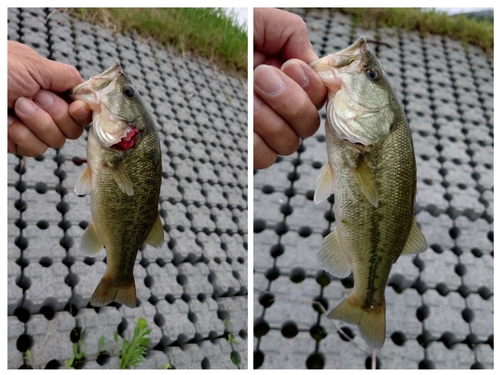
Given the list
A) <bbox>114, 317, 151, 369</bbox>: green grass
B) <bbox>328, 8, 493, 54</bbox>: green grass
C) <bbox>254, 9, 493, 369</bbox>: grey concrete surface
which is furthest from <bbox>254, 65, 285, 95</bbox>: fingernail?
<bbox>328, 8, 493, 54</bbox>: green grass

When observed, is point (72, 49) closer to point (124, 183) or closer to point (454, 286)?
point (124, 183)

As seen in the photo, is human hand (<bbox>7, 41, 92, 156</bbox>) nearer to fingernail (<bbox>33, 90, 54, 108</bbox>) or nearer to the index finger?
fingernail (<bbox>33, 90, 54, 108</bbox>)

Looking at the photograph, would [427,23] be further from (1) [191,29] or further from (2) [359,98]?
(2) [359,98]

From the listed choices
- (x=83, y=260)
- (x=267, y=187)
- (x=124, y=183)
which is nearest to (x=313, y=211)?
(x=267, y=187)

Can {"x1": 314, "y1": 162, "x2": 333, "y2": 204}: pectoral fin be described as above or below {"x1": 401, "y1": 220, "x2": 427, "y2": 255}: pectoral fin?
above

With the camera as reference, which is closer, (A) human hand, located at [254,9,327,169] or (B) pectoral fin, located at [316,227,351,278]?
(B) pectoral fin, located at [316,227,351,278]

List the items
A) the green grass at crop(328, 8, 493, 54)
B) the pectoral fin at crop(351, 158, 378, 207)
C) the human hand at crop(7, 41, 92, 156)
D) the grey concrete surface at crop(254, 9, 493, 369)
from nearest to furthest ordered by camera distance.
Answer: the pectoral fin at crop(351, 158, 378, 207), the human hand at crop(7, 41, 92, 156), the grey concrete surface at crop(254, 9, 493, 369), the green grass at crop(328, 8, 493, 54)

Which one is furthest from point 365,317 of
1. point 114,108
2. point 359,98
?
point 114,108

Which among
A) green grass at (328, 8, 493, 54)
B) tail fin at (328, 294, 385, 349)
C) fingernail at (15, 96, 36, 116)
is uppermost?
fingernail at (15, 96, 36, 116)
